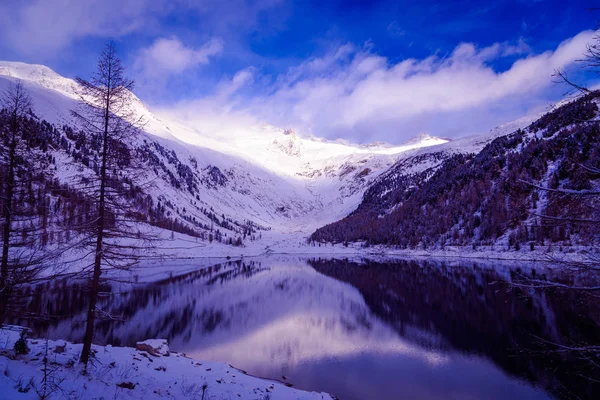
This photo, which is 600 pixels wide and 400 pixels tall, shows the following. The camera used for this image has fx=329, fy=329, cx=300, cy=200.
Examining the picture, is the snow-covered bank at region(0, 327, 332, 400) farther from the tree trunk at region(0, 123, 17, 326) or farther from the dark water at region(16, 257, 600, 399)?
the dark water at region(16, 257, 600, 399)

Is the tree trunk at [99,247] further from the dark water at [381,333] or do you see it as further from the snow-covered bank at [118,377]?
the dark water at [381,333]

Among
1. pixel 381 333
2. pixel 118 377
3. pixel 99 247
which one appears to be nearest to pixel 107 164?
pixel 99 247

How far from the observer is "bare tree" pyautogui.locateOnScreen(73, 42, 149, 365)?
45.1 feet

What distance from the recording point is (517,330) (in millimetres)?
28375

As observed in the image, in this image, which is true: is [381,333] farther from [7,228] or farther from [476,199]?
[476,199]

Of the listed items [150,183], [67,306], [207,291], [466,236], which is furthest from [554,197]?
[466,236]

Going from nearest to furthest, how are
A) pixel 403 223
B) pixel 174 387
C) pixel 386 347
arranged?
pixel 174 387 → pixel 386 347 → pixel 403 223

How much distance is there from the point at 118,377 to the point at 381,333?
78.7 ft

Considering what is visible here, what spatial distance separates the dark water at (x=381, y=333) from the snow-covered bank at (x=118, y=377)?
321cm

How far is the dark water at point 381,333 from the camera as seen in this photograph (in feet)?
63.0

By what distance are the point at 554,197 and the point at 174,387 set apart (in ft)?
48.2

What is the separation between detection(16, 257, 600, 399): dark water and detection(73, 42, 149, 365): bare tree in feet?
11.7

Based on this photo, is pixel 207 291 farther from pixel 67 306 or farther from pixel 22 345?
pixel 22 345

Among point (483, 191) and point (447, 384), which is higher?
point (483, 191)
